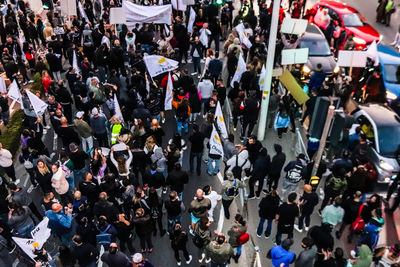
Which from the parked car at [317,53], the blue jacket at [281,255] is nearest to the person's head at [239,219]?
the blue jacket at [281,255]

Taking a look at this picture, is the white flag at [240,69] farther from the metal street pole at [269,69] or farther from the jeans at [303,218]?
the jeans at [303,218]

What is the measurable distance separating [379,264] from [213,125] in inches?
217

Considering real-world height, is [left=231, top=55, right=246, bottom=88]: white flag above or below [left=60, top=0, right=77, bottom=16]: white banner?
below

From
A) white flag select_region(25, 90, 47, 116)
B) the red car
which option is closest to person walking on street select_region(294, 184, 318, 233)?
white flag select_region(25, 90, 47, 116)

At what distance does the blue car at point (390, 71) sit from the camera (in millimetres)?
14898

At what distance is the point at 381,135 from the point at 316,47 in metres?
6.31

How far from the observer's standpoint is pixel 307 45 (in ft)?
55.8

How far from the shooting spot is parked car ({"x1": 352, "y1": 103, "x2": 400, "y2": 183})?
11.2 meters

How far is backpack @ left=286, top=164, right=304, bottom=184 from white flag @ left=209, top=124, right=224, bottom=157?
190 centimetres

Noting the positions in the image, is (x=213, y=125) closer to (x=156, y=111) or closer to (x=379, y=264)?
(x=156, y=111)

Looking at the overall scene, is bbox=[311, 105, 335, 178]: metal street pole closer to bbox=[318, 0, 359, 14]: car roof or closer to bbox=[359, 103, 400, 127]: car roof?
bbox=[359, 103, 400, 127]: car roof

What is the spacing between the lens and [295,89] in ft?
36.2

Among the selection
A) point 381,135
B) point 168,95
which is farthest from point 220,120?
point 381,135

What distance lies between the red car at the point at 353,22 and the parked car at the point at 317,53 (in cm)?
212
